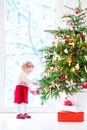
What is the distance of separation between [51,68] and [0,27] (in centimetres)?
83

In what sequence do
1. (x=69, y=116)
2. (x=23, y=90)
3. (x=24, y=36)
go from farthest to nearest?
A: (x=24, y=36), (x=23, y=90), (x=69, y=116)

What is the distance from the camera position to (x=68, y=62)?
2627 mm

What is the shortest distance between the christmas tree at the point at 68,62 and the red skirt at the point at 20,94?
229 millimetres

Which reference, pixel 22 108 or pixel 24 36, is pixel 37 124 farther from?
pixel 24 36

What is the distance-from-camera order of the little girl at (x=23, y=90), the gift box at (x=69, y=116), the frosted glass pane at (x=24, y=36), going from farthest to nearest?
the frosted glass pane at (x=24, y=36) → the little girl at (x=23, y=90) → the gift box at (x=69, y=116)

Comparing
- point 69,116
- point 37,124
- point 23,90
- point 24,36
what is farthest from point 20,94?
point 24,36

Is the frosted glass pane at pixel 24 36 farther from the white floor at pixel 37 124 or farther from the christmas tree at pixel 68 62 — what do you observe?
the christmas tree at pixel 68 62

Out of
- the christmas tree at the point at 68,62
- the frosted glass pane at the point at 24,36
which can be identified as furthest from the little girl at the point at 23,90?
the frosted glass pane at the point at 24,36

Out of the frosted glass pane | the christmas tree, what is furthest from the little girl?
the frosted glass pane

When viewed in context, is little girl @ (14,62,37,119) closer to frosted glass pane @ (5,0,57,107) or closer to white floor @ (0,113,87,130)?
white floor @ (0,113,87,130)

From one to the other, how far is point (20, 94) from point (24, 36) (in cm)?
69

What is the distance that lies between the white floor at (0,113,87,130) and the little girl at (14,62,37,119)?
0.09 meters

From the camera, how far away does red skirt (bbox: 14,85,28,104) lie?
2.93 meters

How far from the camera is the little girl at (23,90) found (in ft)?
9.53
